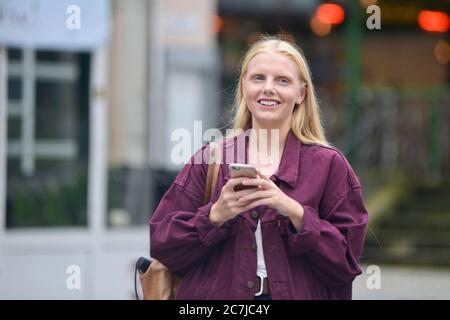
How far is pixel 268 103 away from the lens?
3785mm

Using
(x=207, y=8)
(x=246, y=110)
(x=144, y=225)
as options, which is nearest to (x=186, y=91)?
(x=207, y=8)

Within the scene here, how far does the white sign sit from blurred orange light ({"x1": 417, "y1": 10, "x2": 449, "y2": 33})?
1013 cm

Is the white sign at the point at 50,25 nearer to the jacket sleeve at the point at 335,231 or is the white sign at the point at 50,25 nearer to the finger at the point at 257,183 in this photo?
the jacket sleeve at the point at 335,231

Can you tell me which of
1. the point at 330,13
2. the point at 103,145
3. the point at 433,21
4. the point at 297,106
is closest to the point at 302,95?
the point at 297,106

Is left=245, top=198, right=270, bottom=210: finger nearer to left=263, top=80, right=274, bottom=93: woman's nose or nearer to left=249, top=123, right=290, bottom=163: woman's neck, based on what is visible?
left=249, top=123, right=290, bottom=163: woman's neck

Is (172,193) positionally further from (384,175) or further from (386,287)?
(384,175)

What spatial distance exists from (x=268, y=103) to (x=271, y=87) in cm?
6

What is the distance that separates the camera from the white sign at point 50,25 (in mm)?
8484

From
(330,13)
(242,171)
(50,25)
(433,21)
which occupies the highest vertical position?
(330,13)

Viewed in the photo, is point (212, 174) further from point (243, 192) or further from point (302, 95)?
point (302, 95)

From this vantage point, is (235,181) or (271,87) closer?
(235,181)

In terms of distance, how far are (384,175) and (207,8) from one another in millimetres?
4790

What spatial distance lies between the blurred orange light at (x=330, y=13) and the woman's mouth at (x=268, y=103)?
46.8ft

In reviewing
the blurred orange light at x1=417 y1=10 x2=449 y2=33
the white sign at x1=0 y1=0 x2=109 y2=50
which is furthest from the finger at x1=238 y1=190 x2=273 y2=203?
the blurred orange light at x1=417 y1=10 x2=449 y2=33
